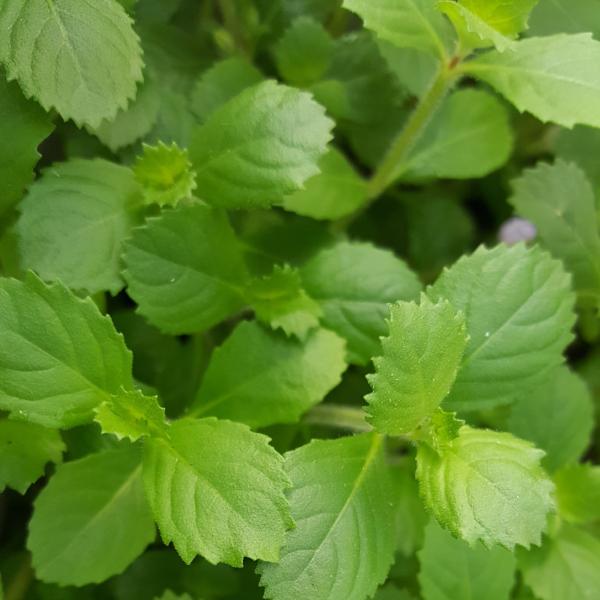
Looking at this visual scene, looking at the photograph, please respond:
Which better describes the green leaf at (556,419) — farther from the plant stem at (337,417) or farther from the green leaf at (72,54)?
the green leaf at (72,54)

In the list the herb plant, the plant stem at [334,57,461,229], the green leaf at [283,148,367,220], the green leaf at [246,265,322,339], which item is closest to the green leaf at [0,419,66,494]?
the herb plant

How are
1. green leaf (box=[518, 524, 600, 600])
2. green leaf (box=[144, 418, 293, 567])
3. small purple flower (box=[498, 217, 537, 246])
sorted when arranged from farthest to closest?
small purple flower (box=[498, 217, 537, 246])
green leaf (box=[518, 524, 600, 600])
green leaf (box=[144, 418, 293, 567])

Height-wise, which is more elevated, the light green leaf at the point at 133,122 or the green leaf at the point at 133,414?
the light green leaf at the point at 133,122

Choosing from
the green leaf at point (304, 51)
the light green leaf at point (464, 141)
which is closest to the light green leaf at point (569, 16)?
the light green leaf at point (464, 141)

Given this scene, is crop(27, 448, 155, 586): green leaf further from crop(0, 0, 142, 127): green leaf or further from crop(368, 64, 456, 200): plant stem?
crop(368, 64, 456, 200): plant stem

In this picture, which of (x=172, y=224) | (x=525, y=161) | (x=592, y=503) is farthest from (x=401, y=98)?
(x=592, y=503)

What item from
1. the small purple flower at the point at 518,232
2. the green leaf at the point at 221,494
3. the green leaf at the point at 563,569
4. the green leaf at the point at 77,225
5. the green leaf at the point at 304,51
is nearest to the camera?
the green leaf at the point at 221,494
